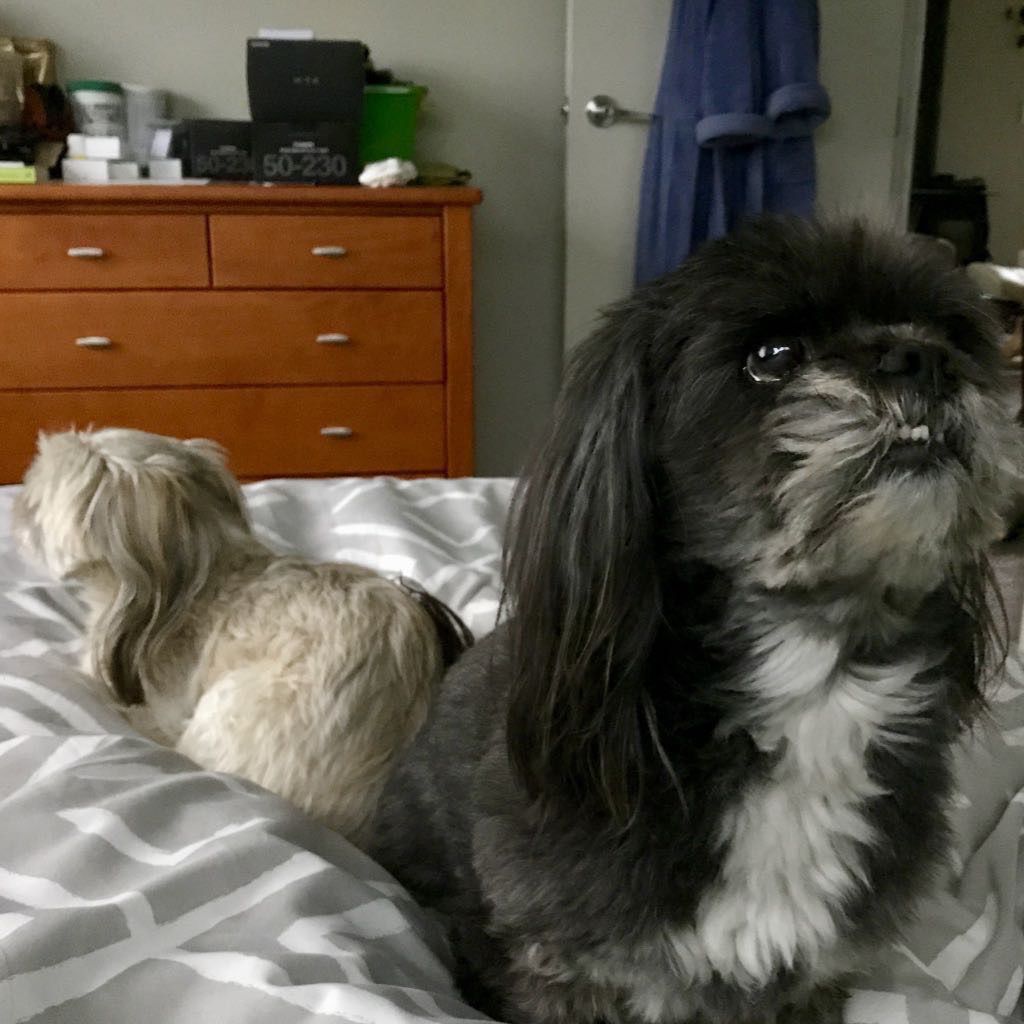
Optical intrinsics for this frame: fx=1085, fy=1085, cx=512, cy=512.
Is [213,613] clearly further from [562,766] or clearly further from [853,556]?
[853,556]

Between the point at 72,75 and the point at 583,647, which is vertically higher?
the point at 72,75

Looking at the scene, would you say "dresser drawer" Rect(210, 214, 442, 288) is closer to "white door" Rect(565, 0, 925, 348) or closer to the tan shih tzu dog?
"white door" Rect(565, 0, 925, 348)

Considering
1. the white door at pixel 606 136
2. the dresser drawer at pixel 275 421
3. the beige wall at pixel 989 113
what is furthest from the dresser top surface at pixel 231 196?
the beige wall at pixel 989 113

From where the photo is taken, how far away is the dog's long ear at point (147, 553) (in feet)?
4.59

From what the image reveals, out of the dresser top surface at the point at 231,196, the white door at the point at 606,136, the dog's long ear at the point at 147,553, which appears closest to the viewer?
the dog's long ear at the point at 147,553

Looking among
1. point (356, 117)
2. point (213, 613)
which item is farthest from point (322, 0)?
point (213, 613)

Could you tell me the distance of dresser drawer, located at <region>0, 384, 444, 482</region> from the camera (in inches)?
103

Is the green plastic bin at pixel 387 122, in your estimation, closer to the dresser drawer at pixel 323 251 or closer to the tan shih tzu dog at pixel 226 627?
the dresser drawer at pixel 323 251

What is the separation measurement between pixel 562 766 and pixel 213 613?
77 centimetres

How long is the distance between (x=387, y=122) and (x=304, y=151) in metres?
0.33

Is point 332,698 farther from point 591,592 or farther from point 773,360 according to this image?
point 773,360

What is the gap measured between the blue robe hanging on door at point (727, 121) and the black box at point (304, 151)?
34.3 inches

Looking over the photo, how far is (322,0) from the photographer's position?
3.11 meters

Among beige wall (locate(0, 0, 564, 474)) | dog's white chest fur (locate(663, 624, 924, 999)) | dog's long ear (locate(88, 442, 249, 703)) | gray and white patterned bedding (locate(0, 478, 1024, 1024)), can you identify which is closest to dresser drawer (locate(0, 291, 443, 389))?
beige wall (locate(0, 0, 564, 474))
